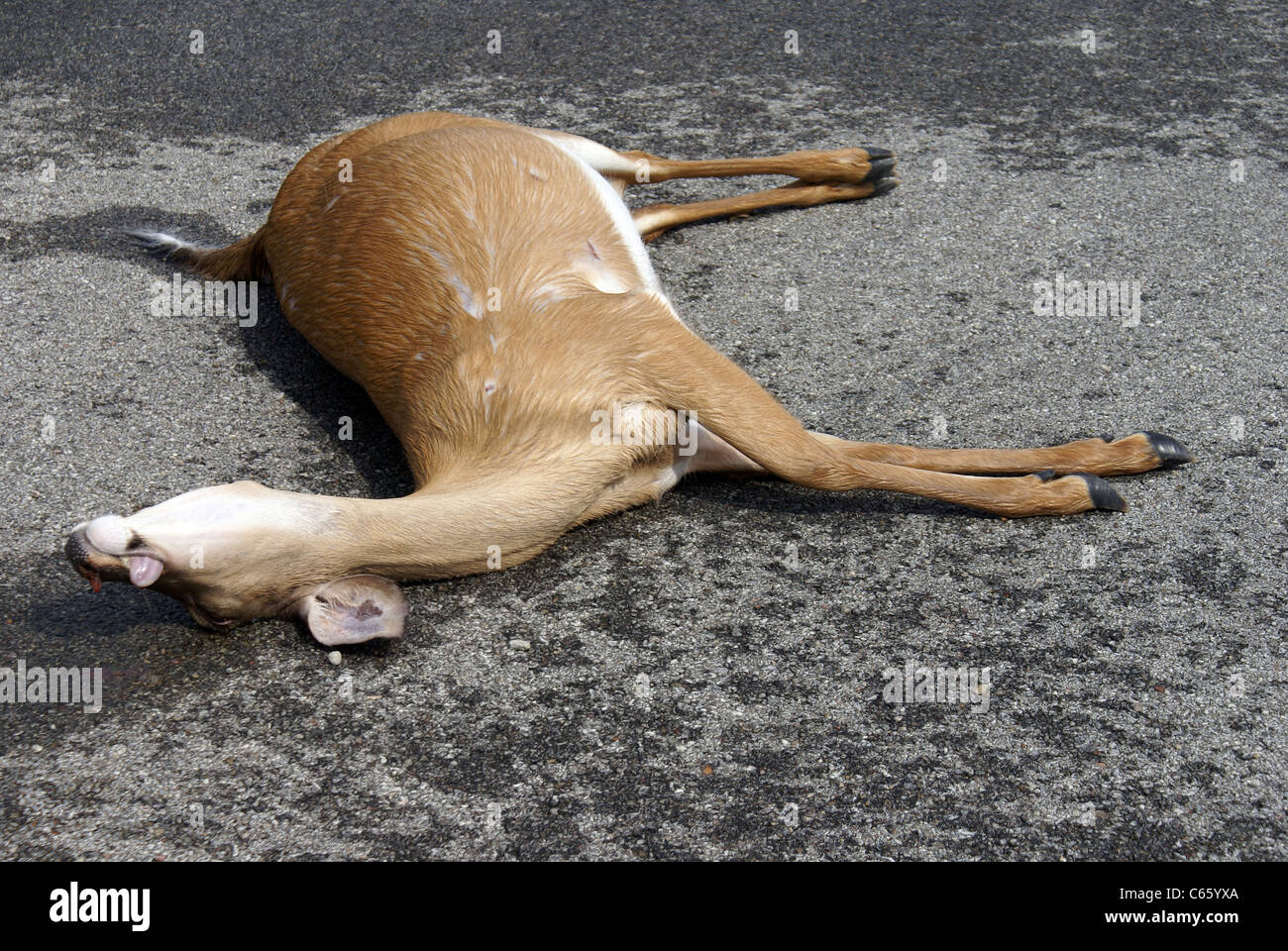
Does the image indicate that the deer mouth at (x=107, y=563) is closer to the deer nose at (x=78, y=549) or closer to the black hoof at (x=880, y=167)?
the deer nose at (x=78, y=549)

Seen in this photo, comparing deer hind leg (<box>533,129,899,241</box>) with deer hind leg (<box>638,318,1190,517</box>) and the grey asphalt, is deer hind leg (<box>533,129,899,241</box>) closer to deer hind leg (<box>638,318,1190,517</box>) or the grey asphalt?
the grey asphalt

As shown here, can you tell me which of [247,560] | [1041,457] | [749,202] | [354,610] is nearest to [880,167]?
[749,202]

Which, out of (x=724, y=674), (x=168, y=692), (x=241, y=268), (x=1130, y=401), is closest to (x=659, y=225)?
(x=241, y=268)

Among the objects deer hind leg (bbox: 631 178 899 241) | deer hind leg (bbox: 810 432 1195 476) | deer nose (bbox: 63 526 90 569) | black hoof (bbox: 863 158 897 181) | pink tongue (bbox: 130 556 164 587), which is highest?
black hoof (bbox: 863 158 897 181)

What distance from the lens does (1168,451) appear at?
148 inches

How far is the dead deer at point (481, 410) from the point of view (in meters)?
2.98

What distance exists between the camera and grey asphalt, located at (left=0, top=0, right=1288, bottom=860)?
2.73 m

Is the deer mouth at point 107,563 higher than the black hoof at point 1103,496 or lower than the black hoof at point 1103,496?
lower

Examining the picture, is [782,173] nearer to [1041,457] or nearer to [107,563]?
[1041,457]

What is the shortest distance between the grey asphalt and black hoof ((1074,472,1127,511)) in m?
0.05

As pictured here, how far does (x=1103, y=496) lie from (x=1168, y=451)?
34 centimetres

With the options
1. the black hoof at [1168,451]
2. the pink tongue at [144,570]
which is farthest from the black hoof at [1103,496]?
the pink tongue at [144,570]

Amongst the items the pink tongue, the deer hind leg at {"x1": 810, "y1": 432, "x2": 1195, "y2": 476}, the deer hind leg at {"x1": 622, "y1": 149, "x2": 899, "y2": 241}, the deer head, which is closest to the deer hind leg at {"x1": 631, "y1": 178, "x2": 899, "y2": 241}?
the deer hind leg at {"x1": 622, "y1": 149, "x2": 899, "y2": 241}

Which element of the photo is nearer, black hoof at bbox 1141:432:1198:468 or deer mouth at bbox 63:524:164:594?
deer mouth at bbox 63:524:164:594
